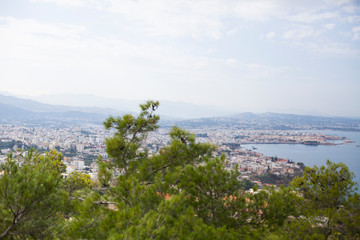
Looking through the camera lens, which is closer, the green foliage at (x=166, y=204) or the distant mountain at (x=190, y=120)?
the green foliage at (x=166, y=204)

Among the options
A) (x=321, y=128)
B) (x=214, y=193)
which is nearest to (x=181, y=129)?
(x=214, y=193)

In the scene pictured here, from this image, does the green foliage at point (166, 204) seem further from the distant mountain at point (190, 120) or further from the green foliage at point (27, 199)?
the distant mountain at point (190, 120)

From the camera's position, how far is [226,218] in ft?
10.6

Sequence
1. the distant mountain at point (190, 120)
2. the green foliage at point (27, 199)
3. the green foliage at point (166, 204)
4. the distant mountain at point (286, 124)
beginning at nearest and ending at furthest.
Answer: the green foliage at point (166, 204) < the green foliage at point (27, 199) < the distant mountain at point (286, 124) < the distant mountain at point (190, 120)

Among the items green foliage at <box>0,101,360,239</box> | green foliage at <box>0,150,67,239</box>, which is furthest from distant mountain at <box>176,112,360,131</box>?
green foliage at <box>0,150,67,239</box>

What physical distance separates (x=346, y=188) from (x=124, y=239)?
4.06m

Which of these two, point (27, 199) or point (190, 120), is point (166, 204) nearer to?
point (27, 199)

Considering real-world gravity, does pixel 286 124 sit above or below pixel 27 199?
below

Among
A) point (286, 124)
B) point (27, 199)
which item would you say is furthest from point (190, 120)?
point (27, 199)

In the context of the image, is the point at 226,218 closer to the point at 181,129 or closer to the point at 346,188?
the point at 181,129

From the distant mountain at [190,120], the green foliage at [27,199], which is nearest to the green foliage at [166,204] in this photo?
the green foliage at [27,199]

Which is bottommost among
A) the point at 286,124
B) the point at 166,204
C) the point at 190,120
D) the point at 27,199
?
the point at 190,120

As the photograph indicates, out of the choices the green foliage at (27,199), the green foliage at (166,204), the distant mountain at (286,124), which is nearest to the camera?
the green foliage at (166,204)

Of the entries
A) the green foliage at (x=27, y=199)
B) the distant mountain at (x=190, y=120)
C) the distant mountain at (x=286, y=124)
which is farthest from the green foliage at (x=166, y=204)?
the distant mountain at (x=190, y=120)
